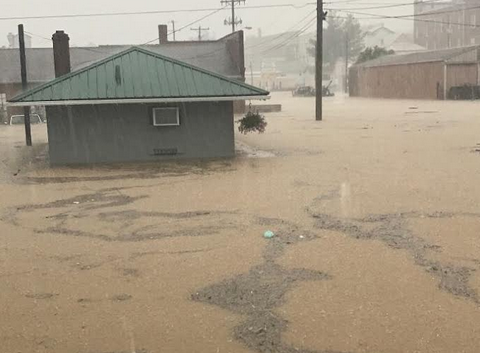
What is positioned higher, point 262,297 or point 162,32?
point 162,32

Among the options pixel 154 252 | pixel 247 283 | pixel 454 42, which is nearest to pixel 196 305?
pixel 247 283

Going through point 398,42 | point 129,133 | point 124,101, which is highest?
point 398,42

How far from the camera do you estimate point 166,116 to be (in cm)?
1920

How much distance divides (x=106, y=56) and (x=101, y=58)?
1789mm

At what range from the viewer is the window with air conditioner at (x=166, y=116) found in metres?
19.1

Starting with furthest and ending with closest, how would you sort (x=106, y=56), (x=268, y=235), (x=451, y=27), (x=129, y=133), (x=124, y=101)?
(x=451, y=27), (x=106, y=56), (x=129, y=133), (x=124, y=101), (x=268, y=235)

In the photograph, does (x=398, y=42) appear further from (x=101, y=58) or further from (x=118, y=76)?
(x=118, y=76)

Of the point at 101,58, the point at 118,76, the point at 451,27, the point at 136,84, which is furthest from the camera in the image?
the point at 451,27

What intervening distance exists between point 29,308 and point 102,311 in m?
0.83

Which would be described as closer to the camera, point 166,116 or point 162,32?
point 166,116

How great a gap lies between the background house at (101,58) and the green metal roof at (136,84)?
1030 inches

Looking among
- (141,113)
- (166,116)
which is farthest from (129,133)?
(166,116)

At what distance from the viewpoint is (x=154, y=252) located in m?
8.67

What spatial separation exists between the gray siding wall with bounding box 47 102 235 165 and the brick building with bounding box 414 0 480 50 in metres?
88.2
